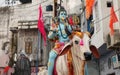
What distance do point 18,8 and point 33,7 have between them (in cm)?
168

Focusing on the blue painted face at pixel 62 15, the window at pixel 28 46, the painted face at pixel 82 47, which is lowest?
the window at pixel 28 46

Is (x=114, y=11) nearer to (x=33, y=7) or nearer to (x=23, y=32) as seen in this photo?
(x=23, y=32)

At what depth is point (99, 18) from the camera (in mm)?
14641

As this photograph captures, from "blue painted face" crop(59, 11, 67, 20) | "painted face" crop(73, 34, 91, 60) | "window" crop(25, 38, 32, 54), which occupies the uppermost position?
"blue painted face" crop(59, 11, 67, 20)

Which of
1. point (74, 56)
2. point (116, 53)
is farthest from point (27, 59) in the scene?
point (74, 56)

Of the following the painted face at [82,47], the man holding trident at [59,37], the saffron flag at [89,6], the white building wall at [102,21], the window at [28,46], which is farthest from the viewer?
the window at [28,46]

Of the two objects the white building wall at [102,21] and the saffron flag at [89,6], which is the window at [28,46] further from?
the white building wall at [102,21]

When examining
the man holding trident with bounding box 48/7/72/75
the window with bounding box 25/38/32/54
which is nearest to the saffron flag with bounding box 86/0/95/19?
the man holding trident with bounding box 48/7/72/75

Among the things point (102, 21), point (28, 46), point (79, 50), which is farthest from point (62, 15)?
point (28, 46)

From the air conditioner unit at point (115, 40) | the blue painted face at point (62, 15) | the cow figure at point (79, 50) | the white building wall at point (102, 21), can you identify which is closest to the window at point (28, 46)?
the white building wall at point (102, 21)

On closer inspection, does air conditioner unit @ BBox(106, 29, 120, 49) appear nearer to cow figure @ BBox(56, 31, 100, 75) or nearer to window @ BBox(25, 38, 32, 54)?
cow figure @ BBox(56, 31, 100, 75)

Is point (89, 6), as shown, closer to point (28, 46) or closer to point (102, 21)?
point (102, 21)

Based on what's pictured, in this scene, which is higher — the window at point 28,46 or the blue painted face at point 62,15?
the blue painted face at point 62,15

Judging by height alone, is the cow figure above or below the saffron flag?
below
